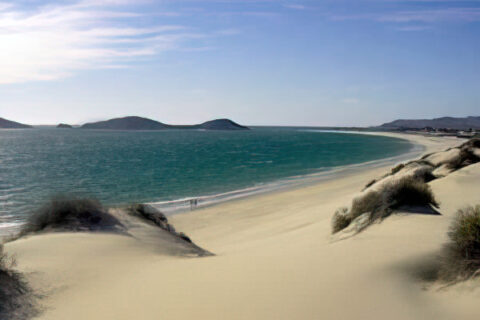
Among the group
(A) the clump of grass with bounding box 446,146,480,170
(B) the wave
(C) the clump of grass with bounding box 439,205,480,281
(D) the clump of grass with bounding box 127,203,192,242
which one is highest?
(A) the clump of grass with bounding box 446,146,480,170

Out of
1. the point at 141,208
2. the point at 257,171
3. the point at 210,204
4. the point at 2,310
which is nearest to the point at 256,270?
the point at 2,310

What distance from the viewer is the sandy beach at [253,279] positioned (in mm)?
4051

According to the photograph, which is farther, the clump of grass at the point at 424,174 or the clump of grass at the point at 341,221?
the clump of grass at the point at 424,174

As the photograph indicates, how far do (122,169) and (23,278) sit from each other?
1369 inches

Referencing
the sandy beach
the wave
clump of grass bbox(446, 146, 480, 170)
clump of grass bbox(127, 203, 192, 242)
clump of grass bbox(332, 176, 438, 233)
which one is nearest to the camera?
the sandy beach

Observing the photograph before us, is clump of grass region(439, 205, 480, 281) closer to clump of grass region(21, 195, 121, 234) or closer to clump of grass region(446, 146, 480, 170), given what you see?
clump of grass region(21, 195, 121, 234)

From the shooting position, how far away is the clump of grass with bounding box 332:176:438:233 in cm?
821

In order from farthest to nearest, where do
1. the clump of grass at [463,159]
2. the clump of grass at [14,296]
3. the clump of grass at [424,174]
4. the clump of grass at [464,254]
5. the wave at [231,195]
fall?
the wave at [231,195], the clump of grass at [463,159], the clump of grass at [424,174], the clump of grass at [464,254], the clump of grass at [14,296]

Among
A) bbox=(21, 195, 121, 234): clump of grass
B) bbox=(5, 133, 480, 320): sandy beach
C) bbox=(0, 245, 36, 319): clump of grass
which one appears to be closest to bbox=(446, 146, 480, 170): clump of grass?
bbox=(5, 133, 480, 320): sandy beach

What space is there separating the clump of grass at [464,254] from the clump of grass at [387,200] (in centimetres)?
325

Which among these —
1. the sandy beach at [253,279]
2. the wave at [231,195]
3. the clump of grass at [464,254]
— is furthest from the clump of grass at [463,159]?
the clump of grass at [464,254]

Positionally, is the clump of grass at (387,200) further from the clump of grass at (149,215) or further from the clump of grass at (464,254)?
the clump of grass at (149,215)

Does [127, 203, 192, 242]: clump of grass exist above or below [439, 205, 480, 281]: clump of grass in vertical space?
below

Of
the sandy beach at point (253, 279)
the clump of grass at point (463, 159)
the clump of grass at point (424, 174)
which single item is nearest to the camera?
the sandy beach at point (253, 279)
